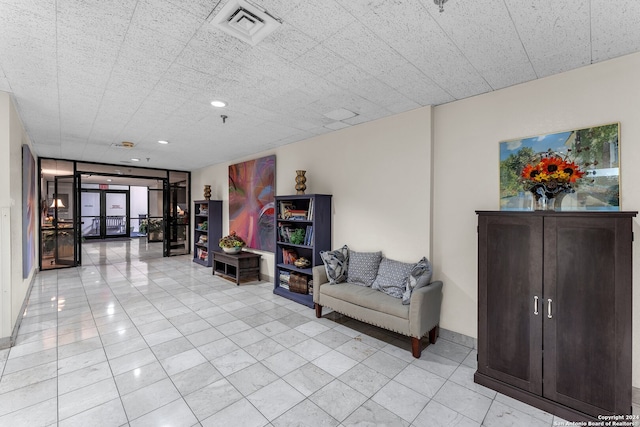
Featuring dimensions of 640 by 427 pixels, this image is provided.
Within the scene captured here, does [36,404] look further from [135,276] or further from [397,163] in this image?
[135,276]

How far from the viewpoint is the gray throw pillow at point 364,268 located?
12.1ft

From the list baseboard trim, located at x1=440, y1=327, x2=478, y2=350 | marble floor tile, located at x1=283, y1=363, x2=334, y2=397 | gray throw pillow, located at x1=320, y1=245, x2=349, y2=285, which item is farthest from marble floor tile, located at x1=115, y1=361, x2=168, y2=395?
baseboard trim, located at x1=440, y1=327, x2=478, y2=350

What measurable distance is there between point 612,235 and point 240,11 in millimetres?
2834

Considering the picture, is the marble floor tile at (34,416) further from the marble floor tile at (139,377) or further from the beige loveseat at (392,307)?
the beige loveseat at (392,307)

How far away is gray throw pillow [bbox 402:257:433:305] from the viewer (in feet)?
9.95

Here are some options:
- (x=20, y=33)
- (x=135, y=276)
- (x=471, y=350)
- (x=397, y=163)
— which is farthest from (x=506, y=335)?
(x=135, y=276)

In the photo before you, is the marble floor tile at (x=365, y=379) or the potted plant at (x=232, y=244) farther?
the potted plant at (x=232, y=244)

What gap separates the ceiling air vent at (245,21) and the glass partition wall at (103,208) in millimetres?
7543

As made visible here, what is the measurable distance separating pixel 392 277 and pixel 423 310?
578 mm

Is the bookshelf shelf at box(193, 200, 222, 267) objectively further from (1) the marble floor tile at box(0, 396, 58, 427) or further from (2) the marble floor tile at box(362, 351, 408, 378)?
(2) the marble floor tile at box(362, 351, 408, 378)

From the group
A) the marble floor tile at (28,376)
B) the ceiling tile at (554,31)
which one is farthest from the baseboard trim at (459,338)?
the marble floor tile at (28,376)

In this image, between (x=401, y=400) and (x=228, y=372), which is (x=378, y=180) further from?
(x=228, y=372)

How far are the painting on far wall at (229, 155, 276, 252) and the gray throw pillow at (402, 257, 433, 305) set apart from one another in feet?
10.2

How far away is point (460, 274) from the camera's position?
3.17m
